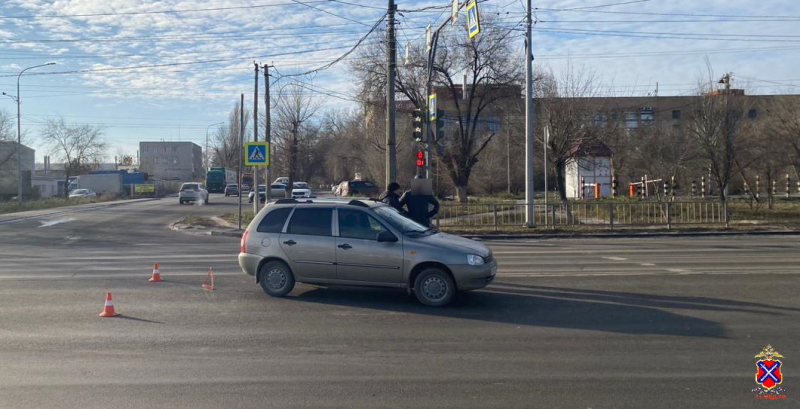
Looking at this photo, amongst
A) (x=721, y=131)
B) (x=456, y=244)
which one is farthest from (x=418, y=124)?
(x=721, y=131)

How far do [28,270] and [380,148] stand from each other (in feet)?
101

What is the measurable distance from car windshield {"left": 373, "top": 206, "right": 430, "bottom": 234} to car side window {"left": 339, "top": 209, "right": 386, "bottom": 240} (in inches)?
7.3

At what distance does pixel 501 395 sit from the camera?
5727 millimetres

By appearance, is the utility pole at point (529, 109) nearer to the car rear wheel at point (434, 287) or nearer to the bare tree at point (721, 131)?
the bare tree at point (721, 131)

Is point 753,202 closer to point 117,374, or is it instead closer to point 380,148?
point 380,148

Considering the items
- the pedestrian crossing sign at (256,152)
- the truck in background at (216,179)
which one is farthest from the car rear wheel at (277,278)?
the truck in background at (216,179)

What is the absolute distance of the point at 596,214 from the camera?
25.1 meters

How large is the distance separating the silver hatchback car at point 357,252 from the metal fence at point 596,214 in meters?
14.2

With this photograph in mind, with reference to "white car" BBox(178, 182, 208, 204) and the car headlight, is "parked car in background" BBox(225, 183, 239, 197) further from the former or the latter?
the car headlight

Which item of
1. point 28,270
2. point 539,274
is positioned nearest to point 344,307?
point 539,274

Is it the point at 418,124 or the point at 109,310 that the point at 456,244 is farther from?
the point at 418,124

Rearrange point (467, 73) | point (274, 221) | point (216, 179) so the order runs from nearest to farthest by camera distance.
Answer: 1. point (274, 221)
2. point (467, 73)
3. point (216, 179)

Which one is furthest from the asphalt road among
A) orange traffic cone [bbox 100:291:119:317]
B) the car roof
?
the car roof

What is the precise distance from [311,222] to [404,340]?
327 cm
